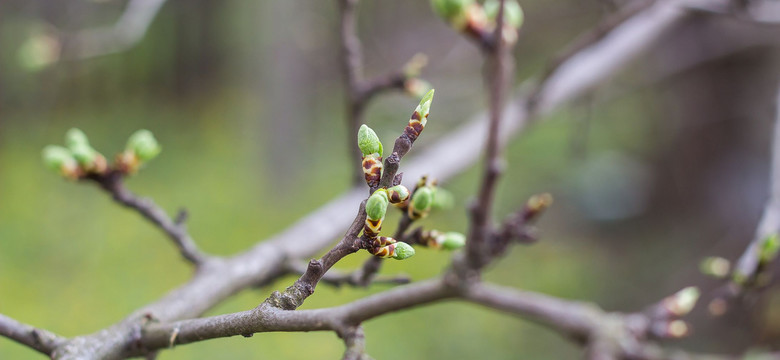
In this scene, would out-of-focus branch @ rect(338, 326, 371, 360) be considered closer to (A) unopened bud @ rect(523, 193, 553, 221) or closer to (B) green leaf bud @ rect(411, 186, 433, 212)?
(B) green leaf bud @ rect(411, 186, 433, 212)

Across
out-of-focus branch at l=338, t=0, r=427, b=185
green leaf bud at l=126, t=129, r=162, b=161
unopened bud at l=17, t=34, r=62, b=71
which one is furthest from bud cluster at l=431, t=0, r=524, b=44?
unopened bud at l=17, t=34, r=62, b=71

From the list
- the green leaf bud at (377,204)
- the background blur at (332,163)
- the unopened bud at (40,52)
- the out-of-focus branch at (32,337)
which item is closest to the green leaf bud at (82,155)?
the out-of-focus branch at (32,337)

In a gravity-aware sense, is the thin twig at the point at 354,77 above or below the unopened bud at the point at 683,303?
above

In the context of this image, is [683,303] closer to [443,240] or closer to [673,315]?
[673,315]

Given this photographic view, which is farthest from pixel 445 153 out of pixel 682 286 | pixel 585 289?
pixel 585 289

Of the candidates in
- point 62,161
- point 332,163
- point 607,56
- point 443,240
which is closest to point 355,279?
point 443,240

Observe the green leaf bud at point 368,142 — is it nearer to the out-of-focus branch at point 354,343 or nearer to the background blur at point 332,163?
the out-of-focus branch at point 354,343

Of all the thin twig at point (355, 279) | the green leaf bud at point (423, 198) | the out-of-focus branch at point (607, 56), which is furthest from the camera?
the out-of-focus branch at point (607, 56)
